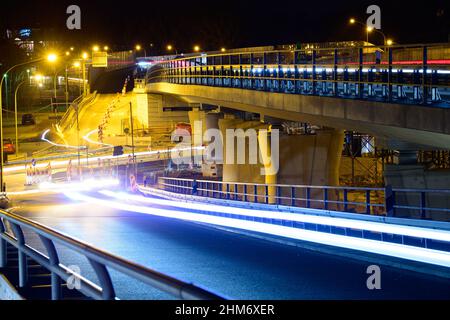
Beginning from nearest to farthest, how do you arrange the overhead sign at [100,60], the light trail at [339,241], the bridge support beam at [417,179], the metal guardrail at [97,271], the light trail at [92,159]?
the metal guardrail at [97,271], the light trail at [339,241], the bridge support beam at [417,179], the light trail at [92,159], the overhead sign at [100,60]

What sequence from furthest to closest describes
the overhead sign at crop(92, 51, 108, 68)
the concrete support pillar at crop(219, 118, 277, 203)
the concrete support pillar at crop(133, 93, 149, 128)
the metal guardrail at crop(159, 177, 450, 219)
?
the overhead sign at crop(92, 51, 108, 68), the concrete support pillar at crop(133, 93, 149, 128), the concrete support pillar at crop(219, 118, 277, 203), the metal guardrail at crop(159, 177, 450, 219)

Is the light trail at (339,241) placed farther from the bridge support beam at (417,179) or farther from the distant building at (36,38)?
the distant building at (36,38)

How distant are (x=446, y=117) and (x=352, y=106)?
227 inches

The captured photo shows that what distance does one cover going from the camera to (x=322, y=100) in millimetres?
27547

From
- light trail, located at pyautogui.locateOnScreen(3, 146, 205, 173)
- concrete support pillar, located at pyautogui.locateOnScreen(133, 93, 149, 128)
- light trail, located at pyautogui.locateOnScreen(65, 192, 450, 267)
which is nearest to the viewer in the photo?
A: light trail, located at pyautogui.locateOnScreen(65, 192, 450, 267)

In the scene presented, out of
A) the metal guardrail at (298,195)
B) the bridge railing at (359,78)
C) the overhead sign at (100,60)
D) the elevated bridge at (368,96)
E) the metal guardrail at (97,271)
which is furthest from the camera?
the overhead sign at (100,60)

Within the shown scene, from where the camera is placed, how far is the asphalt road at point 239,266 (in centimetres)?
1198

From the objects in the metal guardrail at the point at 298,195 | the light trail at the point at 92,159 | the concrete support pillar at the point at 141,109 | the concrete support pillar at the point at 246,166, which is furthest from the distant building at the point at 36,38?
the metal guardrail at the point at 298,195

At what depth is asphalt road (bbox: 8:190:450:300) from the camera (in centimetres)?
1198

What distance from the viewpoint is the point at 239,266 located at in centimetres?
1445

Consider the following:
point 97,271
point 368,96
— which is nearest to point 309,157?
point 368,96

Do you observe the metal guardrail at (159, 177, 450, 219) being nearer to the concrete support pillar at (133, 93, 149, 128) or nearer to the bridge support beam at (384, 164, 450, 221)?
the bridge support beam at (384, 164, 450, 221)

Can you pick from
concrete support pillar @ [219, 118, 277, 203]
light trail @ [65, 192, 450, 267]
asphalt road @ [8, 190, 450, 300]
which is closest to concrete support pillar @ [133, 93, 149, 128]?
concrete support pillar @ [219, 118, 277, 203]
